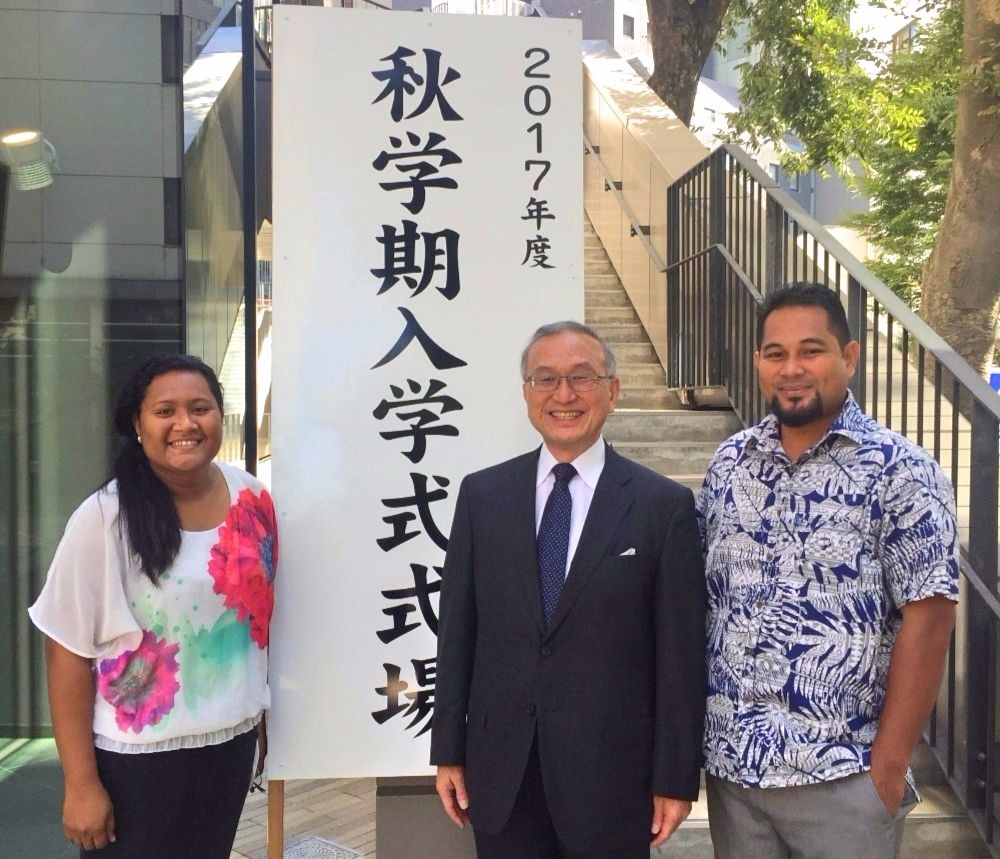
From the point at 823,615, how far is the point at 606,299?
21.4 ft

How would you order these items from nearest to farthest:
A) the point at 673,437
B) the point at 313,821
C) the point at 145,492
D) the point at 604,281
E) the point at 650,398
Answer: the point at 145,492 → the point at 313,821 → the point at 673,437 → the point at 650,398 → the point at 604,281

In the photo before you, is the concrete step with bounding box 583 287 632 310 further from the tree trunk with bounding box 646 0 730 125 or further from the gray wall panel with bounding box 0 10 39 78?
the gray wall panel with bounding box 0 10 39 78

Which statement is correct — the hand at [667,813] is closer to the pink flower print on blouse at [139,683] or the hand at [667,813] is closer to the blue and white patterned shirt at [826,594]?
the blue and white patterned shirt at [826,594]

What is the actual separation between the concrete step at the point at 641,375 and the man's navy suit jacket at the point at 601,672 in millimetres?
4949

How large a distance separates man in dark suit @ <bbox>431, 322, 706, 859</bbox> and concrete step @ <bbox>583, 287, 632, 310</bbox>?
6158 mm

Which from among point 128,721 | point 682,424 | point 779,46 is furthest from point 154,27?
point 779,46

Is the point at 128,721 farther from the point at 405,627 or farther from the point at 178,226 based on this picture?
the point at 178,226

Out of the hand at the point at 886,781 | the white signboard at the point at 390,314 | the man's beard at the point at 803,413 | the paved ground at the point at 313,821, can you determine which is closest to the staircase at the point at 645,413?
the paved ground at the point at 313,821

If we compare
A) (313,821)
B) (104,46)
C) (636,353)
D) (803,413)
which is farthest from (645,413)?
(803,413)

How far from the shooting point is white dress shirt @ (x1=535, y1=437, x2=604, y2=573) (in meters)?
2.05

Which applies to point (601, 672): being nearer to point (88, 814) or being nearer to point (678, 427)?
point (88, 814)

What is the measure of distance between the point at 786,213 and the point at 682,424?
141cm

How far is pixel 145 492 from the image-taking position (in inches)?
84.7

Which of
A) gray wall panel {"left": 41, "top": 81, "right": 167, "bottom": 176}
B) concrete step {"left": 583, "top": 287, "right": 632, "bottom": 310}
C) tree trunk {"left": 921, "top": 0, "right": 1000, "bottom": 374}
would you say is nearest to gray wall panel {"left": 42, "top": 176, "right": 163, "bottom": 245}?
gray wall panel {"left": 41, "top": 81, "right": 167, "bottom": 176}
